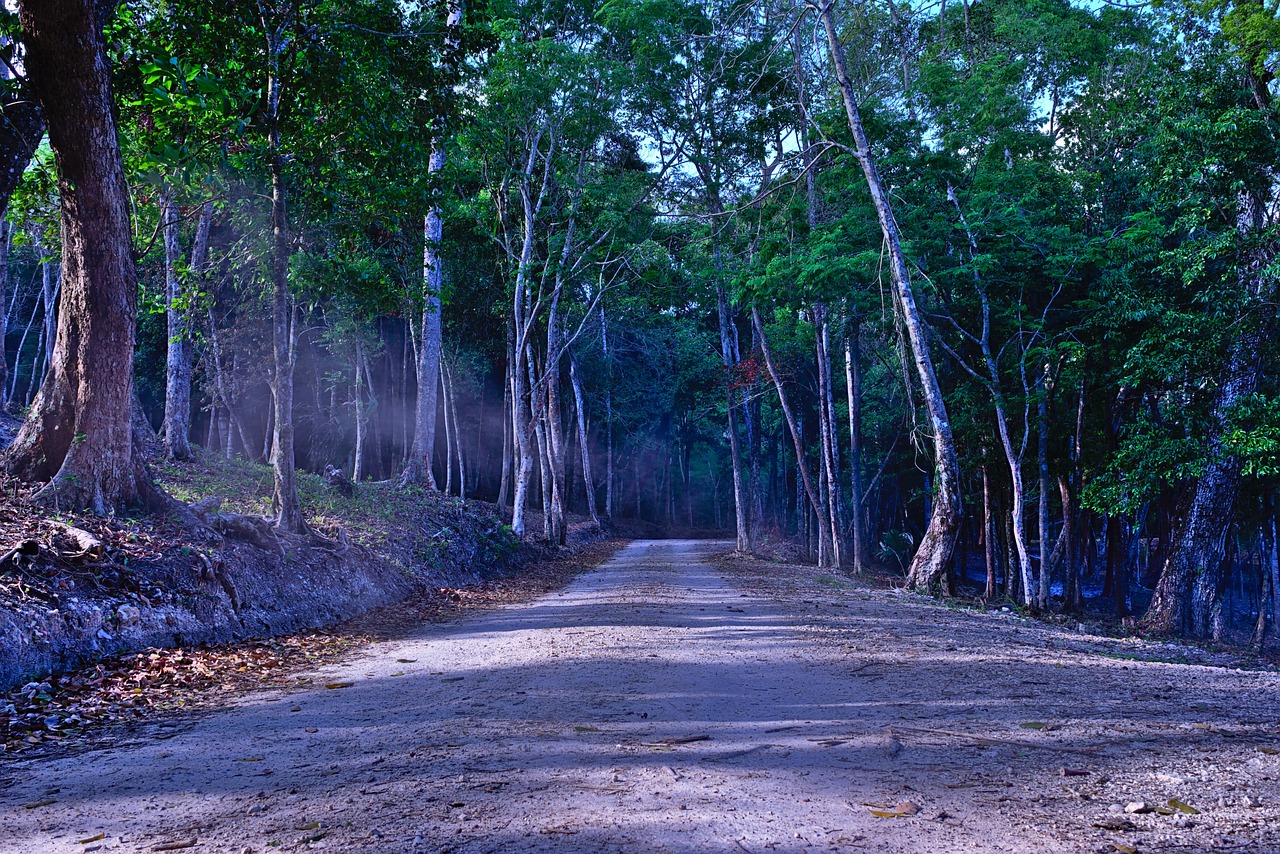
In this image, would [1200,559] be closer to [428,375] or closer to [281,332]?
[281,332]

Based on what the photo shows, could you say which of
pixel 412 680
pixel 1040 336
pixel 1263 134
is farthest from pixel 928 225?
pixel 412 680

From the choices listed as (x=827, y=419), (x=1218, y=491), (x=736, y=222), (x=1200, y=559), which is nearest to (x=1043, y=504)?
(x=1200, y=559)

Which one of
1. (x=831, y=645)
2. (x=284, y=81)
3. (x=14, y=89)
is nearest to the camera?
(x=831, y=645)

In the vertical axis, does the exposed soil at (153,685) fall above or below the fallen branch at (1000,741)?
below

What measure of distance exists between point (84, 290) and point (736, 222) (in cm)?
1539

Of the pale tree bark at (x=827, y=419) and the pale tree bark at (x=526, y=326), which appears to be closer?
the pale tree bark at (x=526, y=326)

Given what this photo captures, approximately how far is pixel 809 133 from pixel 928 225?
13.9 ft

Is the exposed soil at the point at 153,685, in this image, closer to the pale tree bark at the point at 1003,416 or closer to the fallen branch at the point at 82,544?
the fallen branch at the point at 82,544

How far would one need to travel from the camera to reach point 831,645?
24.0 feet

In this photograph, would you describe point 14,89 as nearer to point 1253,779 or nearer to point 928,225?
point 1253,779

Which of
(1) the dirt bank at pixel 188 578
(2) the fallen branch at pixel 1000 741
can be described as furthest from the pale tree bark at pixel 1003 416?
(2) the fallen branch at pixel 1000 741

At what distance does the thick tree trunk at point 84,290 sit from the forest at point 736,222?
1.3 inches

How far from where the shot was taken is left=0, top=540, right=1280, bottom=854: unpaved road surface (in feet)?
9.20

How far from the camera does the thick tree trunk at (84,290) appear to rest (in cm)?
755
